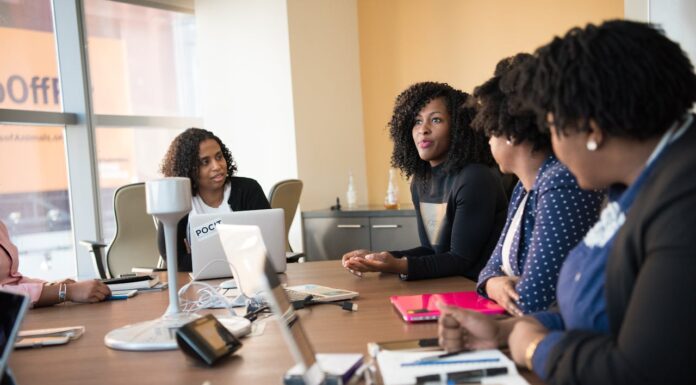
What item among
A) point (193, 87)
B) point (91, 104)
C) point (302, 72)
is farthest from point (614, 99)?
point (193, 87)

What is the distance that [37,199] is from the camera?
4316 millimetres

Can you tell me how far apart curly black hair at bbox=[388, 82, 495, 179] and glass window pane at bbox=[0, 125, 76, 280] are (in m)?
2.81

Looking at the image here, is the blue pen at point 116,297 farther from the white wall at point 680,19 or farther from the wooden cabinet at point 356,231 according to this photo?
the white wall at point 680,19

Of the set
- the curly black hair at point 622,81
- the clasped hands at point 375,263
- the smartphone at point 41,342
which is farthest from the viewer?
→ the clasped hands at point 375,263

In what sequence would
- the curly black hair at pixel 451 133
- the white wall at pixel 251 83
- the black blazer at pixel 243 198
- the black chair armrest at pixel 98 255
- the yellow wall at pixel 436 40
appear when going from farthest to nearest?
the white wall at pixel 251 83
the yellow wall at pixel 436 40
the black chair armrest at pixel 98 255
the black blazer at pixel 243 198
the curly black hair at pixel 451 133

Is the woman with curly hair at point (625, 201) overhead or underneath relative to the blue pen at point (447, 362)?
overhead

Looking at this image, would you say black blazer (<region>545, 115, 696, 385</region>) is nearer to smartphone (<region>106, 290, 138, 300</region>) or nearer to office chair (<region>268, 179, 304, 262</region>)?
smartphone (<region>106, 290, 138, 300</region>)

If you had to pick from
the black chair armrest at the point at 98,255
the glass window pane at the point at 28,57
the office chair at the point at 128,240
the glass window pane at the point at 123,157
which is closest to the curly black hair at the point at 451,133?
the office chair at the point at 128,240

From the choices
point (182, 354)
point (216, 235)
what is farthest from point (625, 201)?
point (216, 235)

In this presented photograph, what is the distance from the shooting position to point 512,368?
1138 millimetres

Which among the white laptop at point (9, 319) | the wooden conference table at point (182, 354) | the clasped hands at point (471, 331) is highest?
the white laptop at point (9, 319)

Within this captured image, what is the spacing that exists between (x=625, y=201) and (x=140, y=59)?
14.7 feet

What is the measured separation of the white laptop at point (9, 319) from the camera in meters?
1.16

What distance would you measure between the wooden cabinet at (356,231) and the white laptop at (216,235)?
79.8 inches
